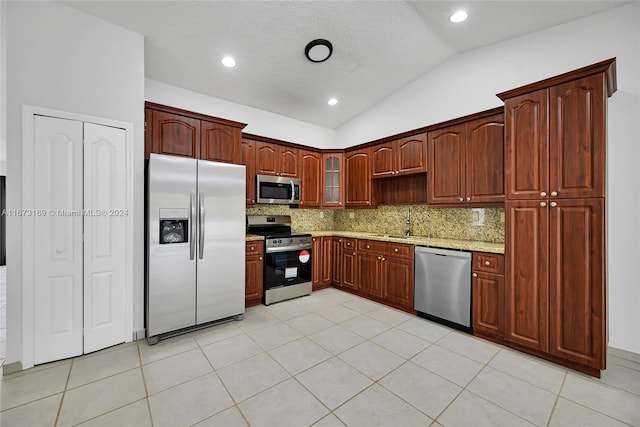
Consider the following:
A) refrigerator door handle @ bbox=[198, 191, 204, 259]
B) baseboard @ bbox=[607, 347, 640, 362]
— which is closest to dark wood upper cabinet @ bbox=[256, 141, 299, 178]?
refrigerator door handle @ bbox=[198, 191, 204, 259]

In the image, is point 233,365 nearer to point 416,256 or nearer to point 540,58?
point 416,256

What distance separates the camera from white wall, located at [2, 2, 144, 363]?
7.11 ft

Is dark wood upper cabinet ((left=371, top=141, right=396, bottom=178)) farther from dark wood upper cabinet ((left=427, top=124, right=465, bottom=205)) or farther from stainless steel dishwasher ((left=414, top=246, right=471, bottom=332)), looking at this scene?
stainless steel dishwasher ((left=414, top=246, right=471, bottom=332))

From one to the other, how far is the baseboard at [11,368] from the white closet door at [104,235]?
40cm

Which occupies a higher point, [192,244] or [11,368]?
[192,244]

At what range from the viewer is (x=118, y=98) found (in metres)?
2.61

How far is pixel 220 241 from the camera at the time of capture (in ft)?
10.1

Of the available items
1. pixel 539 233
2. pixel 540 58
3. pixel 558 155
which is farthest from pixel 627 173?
pixel 540 58

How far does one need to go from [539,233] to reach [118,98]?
4.07 m

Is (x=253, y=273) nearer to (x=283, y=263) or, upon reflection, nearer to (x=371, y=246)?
(x=283, y=263)

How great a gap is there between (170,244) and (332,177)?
2.90m

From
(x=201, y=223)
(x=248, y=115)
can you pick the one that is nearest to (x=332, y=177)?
(x=248, y=115)

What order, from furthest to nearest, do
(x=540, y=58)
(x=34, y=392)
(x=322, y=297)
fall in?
(x=322, y=297) < (x=540, y=58) < (x=34, y=392)

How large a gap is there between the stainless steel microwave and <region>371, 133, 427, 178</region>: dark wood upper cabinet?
1.30 meters
